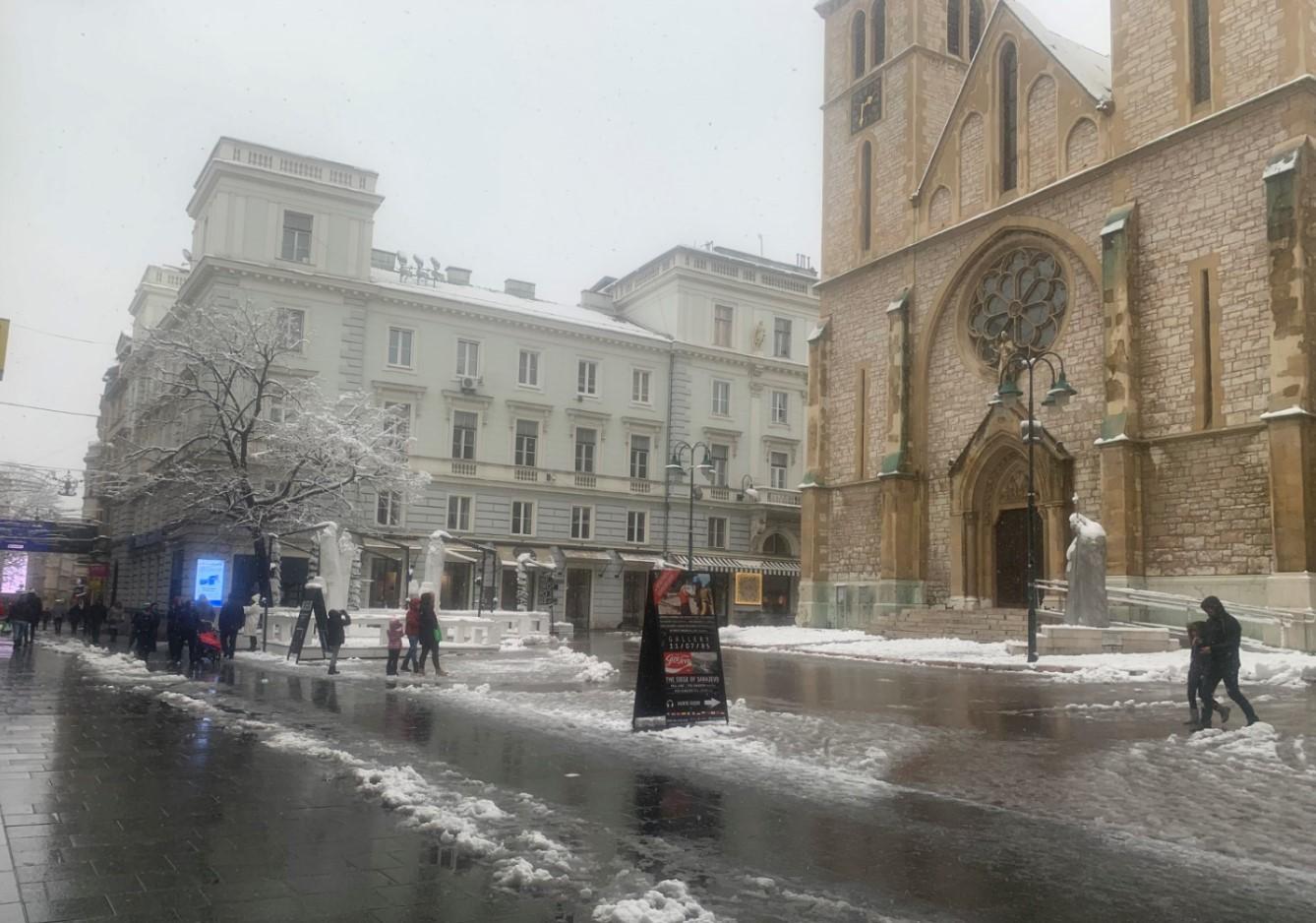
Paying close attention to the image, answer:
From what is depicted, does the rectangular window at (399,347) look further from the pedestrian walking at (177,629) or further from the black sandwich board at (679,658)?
the black sandwich board at (679,658)

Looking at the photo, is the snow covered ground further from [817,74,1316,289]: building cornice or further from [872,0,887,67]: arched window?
[872,0,887,67]: arched window

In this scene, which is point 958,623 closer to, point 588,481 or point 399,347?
point 588,481

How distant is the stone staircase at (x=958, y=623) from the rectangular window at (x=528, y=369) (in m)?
19.9

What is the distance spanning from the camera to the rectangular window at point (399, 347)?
4366 centimetres

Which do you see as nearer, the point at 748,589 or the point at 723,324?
the point at 748,589

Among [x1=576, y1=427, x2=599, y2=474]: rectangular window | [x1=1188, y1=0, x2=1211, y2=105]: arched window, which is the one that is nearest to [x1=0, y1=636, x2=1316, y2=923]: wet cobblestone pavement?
[x1=1188, y1=0, x2=1211, y2=105]: arched window

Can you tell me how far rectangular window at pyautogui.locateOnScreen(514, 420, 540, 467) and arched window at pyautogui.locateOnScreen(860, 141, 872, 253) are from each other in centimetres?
1666

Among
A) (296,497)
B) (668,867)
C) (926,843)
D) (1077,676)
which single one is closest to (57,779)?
(668,867)

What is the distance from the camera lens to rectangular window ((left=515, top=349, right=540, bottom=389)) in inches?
1835

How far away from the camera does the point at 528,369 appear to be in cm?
4691

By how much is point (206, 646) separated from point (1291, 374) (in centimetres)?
2281

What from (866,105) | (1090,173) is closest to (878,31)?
(866,105)

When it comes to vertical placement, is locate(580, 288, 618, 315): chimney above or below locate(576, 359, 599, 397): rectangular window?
above

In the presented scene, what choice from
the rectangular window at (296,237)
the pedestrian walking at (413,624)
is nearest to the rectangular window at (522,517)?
the rectangular window at (296,237)
